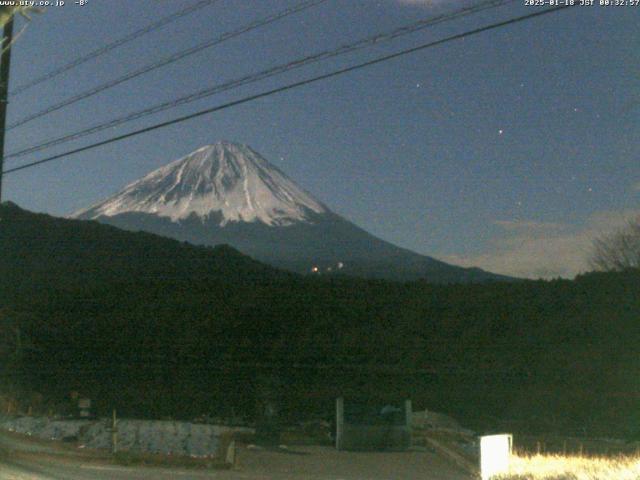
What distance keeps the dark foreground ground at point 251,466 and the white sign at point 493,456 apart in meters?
2.04

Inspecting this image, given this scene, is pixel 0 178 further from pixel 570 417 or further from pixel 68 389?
pixel 570 417

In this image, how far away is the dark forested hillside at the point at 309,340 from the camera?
968 inches

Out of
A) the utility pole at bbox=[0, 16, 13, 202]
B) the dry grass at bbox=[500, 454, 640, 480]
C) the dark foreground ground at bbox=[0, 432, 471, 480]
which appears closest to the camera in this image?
the dry grass at bbox=[500, 454, 640, 480]

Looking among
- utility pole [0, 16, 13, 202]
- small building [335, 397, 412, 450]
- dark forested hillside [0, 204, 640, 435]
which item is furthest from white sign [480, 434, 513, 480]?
dark forested hillside [0, 204, 640, 435]

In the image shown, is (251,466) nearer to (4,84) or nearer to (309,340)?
(4,84)

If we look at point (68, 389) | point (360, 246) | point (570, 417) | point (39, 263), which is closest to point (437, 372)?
point (570, 417)

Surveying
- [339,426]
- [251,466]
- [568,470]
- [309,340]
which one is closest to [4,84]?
[251,466]

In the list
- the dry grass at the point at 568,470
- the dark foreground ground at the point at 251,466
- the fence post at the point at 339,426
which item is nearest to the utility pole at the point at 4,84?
the dark foreground ground at the point at 251,466

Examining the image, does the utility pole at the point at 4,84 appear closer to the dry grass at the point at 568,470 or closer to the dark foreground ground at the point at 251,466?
the dark foreground ground at the point at 251,466

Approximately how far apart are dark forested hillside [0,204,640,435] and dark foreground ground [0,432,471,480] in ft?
25.0

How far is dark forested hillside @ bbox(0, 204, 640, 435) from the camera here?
24578 millimetres

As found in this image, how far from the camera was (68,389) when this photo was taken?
980 inches

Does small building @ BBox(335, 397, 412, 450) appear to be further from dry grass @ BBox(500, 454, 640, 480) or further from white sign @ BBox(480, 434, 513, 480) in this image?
white sign @ BBox(480, 434, 513, 480)

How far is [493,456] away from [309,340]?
62.7 ft
